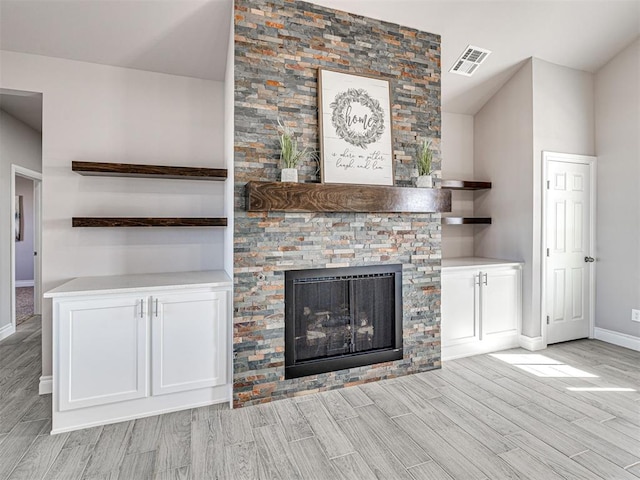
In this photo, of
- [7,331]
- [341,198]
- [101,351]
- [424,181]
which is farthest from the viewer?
[7,331]

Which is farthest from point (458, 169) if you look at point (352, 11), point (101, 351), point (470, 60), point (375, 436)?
point (101, 351)

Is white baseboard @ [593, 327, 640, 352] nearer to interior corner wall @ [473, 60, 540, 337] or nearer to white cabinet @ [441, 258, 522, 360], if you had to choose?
interior corner wall @ [473, 60, 540, 337]

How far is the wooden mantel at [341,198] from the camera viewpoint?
8.32 ft

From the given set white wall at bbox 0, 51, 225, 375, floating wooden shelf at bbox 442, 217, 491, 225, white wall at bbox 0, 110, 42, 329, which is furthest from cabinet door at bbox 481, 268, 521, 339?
white wall at bbox 0, 110, 42, 329

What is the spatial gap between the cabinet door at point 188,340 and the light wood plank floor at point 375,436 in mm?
239

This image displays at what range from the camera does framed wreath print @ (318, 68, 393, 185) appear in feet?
9.40

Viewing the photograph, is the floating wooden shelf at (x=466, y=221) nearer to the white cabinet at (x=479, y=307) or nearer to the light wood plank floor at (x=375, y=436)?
the white cabinet at (x=479, y=307)

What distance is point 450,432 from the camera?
2297 mm

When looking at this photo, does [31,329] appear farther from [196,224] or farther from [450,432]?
[450,432]

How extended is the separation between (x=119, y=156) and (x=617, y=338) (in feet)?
17.7

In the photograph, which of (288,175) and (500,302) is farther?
(500,302)

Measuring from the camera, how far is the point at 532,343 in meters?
3.79

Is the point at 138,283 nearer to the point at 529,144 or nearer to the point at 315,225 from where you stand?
the point at 315,225

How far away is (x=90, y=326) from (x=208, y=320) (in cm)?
75
